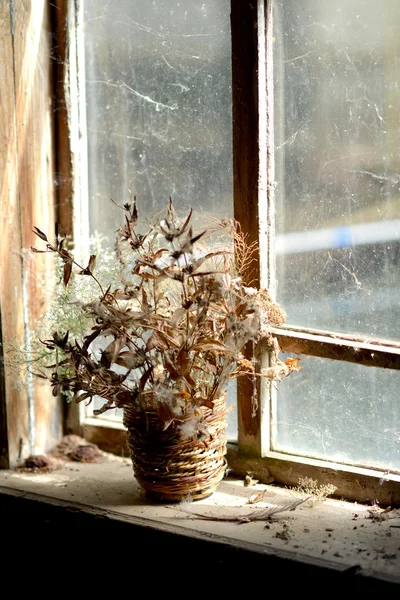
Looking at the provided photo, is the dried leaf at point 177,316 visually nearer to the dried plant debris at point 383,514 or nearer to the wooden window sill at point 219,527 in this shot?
the wooden window sill at point 219,527

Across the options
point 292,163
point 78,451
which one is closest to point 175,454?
point 78,451

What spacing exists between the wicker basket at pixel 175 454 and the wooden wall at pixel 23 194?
15.7 inches

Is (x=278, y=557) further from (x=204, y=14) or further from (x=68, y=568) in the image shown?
(x=204, y=14)

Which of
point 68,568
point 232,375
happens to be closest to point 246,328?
point 232,375

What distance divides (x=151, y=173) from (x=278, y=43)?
0.45 metres

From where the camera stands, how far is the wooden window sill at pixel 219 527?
172 cm

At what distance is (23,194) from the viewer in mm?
2176

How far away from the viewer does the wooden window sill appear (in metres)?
1.72

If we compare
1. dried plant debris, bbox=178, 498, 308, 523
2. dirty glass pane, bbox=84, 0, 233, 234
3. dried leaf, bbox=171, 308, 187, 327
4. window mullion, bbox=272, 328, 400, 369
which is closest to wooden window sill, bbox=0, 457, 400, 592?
dried plant debris, bbox=178, 498, 308, 523

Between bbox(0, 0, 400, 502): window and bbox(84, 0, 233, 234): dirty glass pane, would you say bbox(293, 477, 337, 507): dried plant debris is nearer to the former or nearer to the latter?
bbox(0, 0, 400, 502): window

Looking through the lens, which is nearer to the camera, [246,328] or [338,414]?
[246,328]

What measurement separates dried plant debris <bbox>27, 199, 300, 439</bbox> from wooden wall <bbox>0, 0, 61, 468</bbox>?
29cm

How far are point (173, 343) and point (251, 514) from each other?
0.43m

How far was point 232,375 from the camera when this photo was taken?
193 centimetres
